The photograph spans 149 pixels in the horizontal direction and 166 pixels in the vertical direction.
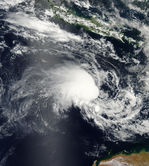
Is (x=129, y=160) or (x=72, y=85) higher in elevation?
(x=72, y=85)

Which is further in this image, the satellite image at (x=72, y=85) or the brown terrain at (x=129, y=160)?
the brown terrain at (x=129, y=160)

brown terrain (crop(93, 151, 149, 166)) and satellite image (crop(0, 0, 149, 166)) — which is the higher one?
satellite image (crop(0, 0, 149, 166))

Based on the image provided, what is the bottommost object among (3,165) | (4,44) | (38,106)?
(3,165)

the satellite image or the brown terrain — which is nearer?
the satellite image

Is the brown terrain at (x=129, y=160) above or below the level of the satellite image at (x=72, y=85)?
below

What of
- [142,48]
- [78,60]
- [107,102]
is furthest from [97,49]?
[107,102]

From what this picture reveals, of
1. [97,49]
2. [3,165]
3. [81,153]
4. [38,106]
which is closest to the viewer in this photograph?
[3,165]

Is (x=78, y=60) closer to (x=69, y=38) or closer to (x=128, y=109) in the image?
(x=69, y=38)

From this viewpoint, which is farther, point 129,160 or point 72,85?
point 72,85
